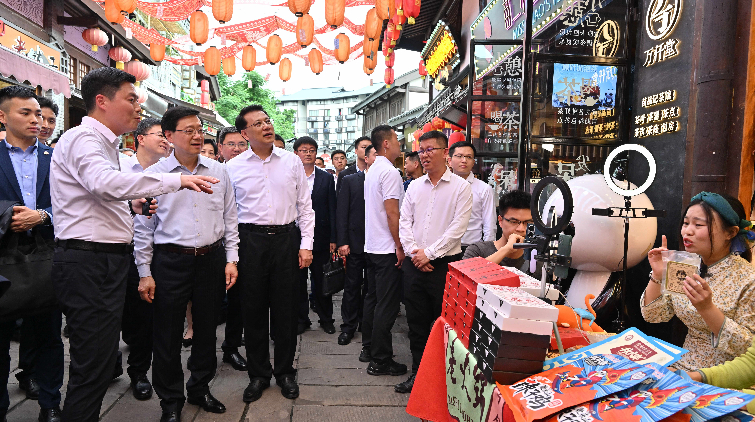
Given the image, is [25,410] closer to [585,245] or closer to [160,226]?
[160,226]

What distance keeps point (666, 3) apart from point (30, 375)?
6190 millimetres

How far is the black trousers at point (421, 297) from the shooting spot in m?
3.79

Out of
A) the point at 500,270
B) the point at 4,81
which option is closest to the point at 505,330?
the point at 500,270

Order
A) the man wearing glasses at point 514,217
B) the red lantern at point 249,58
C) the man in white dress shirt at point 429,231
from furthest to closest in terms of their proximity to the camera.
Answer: the red lantern at point 249,58 < the man in white dress shirt at point 429,231 < the man wearing glasses at point 514,217

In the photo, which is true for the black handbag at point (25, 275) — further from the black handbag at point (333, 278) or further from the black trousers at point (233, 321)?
the black handbag at point (333, 278)

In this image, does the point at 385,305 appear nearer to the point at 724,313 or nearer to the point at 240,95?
the point at 724,313

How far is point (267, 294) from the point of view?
148 inches

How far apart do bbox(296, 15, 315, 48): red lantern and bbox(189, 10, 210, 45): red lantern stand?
2070 mm

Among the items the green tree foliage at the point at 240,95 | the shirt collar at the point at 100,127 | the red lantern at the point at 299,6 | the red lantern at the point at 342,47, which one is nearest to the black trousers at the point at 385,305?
the shirt collar at the point at 100,127

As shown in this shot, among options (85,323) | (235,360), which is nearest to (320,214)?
(235,360)

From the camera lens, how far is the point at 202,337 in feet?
11.3

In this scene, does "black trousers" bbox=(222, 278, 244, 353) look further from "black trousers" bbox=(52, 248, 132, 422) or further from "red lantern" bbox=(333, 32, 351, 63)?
"red lantern" bbox=(333, 32, 351, 63)

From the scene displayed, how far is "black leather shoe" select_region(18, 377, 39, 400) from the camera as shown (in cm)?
363

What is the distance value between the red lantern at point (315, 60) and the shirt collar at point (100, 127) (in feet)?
37.1
